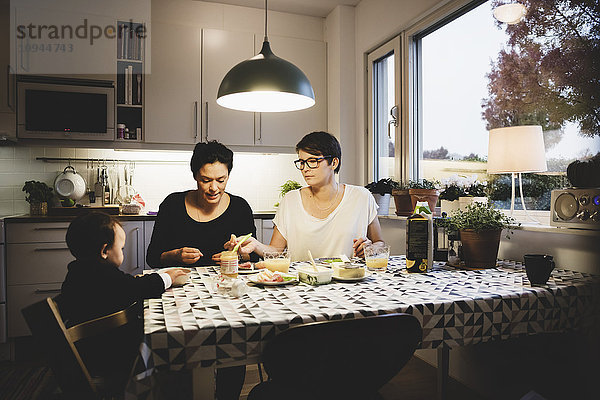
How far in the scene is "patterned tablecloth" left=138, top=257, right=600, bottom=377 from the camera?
1009 millimetres

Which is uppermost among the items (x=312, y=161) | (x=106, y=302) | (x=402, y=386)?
(x=312, y=161)

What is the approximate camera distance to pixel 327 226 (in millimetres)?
2234

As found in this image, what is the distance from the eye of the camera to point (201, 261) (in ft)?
7.24

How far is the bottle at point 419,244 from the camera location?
5.65 feet

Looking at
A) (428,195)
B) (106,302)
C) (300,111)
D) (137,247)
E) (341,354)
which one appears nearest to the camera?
(341,354)

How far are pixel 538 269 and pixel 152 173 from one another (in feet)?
10.7

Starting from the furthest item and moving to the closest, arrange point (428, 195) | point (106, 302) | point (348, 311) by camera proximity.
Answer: point (428, 195) → point (106, 302) → point (348, 311)

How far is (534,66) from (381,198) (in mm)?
1300

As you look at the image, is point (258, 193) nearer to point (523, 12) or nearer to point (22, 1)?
point (22, 1)

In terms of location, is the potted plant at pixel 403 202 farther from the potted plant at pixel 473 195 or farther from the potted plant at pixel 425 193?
the potted plant at pixel 473 195

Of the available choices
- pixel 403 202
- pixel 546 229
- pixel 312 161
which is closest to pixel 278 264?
pixel 312 161

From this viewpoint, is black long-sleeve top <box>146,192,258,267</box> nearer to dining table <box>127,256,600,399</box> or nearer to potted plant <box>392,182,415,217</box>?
dining table <box>127,256,600,399</box>

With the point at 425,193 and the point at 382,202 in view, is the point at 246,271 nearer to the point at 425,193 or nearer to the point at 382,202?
the point at 425,193

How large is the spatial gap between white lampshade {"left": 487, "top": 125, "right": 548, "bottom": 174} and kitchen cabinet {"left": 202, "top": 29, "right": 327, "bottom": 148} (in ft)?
7.56
